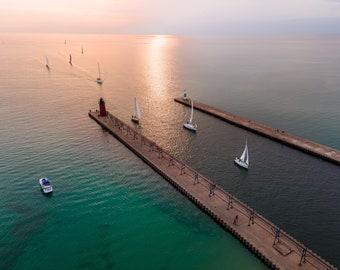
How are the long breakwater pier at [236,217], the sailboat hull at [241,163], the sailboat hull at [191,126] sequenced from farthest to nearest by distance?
1. the sailboat hull at [191,126]
2. the sailboat hull at [241,163]
3. the long breakwater pier at [236,217]

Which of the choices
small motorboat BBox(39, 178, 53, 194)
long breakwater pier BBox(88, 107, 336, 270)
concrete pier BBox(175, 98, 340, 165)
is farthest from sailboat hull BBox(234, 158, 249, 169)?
small motorboat BBox(39, 178, 53, 194)

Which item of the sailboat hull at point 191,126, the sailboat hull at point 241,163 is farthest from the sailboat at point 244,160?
the sailboat hull at point 191,126

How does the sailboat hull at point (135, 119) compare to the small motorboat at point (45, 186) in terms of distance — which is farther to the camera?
the sailboat hull at point (135, 119)

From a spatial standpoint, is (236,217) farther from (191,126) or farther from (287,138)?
(191,126)

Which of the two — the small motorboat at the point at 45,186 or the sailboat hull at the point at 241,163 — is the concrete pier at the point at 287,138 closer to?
the sailboat hull at the point at 241,163

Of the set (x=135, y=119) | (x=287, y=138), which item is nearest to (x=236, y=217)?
(x=287, y=138)

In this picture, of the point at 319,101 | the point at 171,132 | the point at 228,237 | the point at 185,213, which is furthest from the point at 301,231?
the point at 319,101

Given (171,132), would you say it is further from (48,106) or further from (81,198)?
(48,106)

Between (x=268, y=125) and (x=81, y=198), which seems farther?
(x=268, y=125)
